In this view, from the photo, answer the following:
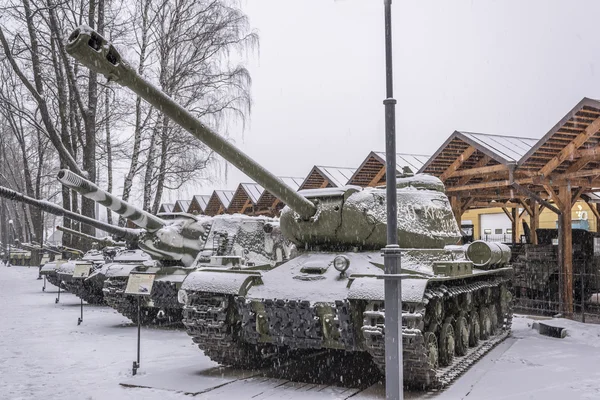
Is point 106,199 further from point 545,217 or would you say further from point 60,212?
point 545,217

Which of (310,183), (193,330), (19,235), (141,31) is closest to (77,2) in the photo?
(141,31)

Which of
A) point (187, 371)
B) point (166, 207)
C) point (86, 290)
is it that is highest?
point (166, 207)

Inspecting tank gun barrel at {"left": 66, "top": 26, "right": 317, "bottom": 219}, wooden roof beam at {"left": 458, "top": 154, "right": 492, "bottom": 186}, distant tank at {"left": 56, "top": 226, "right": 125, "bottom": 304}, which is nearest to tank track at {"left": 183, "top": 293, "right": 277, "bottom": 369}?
tank gun barrel at {"left": 66, "top": 26, "right": 317, "bottom": 219}

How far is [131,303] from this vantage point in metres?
12.8

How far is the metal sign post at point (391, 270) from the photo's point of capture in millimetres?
5414

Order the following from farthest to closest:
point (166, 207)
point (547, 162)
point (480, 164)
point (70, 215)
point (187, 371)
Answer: point (166, 207) → point (480, 164) → point (547, 162) → point (70, 215) → point (187, 371)

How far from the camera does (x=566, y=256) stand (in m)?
13.8

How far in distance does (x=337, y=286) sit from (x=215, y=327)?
1.68 metres

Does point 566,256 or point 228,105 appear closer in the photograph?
point 566,256

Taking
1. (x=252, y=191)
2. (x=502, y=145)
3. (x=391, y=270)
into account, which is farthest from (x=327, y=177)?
(x=391, y=270)

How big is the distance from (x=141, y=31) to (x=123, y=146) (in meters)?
4.20

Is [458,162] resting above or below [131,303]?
above

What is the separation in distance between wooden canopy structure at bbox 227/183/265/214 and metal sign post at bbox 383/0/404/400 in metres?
18.3

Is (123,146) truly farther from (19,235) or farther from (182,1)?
(19,235)
